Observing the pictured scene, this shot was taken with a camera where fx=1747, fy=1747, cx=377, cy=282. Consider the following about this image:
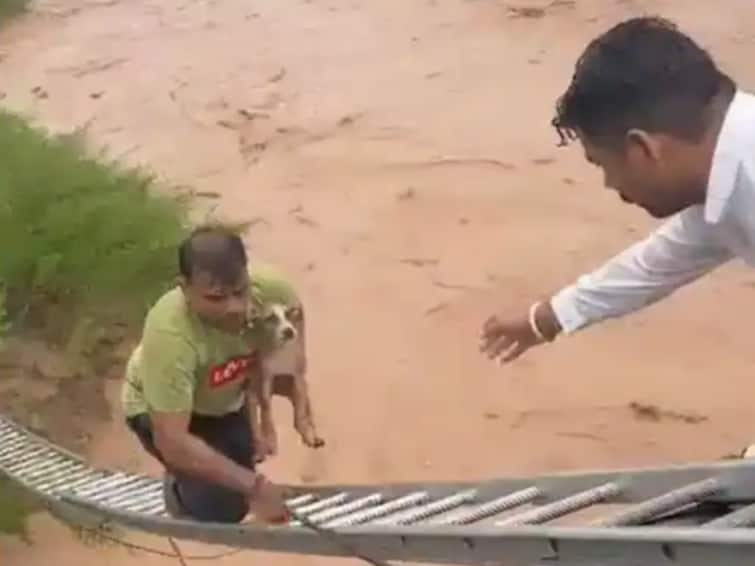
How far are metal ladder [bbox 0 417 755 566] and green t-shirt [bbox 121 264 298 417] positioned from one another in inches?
10.0

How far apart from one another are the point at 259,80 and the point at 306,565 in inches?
138

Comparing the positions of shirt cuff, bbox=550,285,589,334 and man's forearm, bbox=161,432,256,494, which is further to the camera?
man's forearm, bbox=161,432,256,494

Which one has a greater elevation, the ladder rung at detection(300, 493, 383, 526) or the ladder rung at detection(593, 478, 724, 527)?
the ladder rung at detection(593, 478, 724, 527)

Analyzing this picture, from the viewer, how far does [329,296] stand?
6059 mm

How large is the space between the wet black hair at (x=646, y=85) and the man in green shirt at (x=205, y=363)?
1091 mm

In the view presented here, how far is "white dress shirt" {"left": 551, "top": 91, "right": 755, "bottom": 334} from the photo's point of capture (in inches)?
87.9

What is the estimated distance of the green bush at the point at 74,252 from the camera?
17.9 feet

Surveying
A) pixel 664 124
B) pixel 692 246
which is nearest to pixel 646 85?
pixel 664 124

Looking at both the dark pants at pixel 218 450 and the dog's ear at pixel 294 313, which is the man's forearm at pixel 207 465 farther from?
the dog's ear at pixel 294 313

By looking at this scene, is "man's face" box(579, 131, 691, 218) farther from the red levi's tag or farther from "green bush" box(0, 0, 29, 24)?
"green bush" box(0, 0, 29, 24)

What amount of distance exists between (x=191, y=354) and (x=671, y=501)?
4.26 ft

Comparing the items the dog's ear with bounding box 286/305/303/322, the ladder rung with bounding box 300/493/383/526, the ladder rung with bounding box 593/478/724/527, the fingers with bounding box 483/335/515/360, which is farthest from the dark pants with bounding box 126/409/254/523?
the ladder rung with bounding box 593/478/724/527

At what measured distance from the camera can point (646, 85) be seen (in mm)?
2236

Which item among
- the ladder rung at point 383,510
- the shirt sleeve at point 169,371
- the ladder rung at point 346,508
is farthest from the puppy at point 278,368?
the ladder rung at point 383,510
